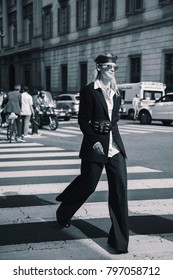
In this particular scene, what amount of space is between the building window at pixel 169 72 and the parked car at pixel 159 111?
574 cm

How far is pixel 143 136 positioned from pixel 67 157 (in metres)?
5.26

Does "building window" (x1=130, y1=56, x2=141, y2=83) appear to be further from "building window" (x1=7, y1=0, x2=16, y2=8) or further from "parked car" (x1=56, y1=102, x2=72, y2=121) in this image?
"building window" (x1=7, y1=0, x2=16, y2=8)

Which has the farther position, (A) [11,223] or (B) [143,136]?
(B) [143,136]

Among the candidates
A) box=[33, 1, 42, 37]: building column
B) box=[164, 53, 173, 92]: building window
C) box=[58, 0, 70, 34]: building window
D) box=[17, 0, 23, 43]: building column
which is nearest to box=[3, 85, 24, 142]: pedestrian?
box=[164, 53, 173, 92]: building window

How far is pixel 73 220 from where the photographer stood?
4578 millimetres

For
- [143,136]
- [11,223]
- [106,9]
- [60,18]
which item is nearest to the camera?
[11,223]

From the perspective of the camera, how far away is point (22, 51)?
4316cm

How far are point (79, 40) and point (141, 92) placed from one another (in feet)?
44.2

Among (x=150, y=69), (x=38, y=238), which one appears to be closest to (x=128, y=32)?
(x=150, y=69)

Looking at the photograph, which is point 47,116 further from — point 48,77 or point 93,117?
point 48,77

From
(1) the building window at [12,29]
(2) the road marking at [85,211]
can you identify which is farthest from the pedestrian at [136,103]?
(1) the building window at [12,29]

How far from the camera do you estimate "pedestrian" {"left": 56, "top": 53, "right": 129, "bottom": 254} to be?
3.57 metres

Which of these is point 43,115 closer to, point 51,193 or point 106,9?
point 51,193
